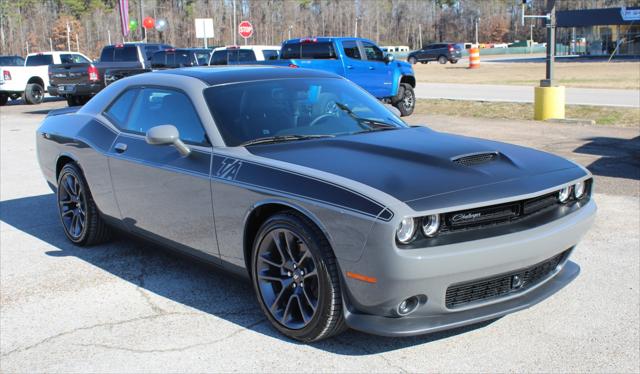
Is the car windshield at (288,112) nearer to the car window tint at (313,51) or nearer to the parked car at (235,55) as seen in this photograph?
the car window tint at (313,51)

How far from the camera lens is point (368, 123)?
514 cm

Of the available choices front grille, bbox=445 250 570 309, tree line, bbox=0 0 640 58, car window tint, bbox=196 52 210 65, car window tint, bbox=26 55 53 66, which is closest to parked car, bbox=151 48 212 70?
car window tint, bbox=196 52 210 65

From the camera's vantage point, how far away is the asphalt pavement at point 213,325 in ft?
12.5

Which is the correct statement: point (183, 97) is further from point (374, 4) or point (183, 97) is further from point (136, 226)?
point (374, 4)

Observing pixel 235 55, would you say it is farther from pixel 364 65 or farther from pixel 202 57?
pixel 364 65

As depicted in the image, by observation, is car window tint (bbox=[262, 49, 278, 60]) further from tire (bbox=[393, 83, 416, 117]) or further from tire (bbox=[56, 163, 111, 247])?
tire (bbox=[56, 163, 111, 247])

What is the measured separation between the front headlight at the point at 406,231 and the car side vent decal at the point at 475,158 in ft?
2.41

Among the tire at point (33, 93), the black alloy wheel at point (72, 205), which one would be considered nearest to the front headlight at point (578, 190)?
the black alloy wheel at point (72, 205)

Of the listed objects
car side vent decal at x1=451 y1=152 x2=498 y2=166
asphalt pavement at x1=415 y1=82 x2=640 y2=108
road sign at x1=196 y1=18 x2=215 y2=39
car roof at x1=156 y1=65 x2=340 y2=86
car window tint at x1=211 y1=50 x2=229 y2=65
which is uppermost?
road sign at x1=196 y1=18 x2=215 y2=39

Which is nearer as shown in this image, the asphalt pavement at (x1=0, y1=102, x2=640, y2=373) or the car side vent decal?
the asphalt pavement at (x1=0, y1=102, x2=640, y2=373)

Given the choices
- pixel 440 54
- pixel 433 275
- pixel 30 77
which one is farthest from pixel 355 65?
pixel 440 54

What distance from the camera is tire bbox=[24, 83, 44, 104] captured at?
993 inches

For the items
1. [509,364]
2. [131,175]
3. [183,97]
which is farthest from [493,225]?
[131,175]

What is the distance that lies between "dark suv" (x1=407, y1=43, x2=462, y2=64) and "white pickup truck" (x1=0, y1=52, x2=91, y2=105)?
38481 millimetres
